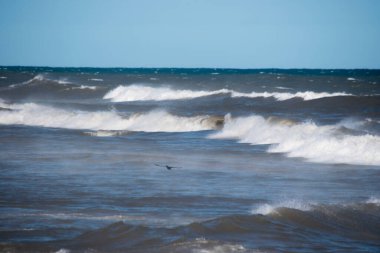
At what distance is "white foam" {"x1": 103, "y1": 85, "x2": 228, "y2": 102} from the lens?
189ft

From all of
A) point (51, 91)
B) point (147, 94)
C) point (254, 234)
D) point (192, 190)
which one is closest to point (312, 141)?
point (192, 190)

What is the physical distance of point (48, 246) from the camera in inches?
326

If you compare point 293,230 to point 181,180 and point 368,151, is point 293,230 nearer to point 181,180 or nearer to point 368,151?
point 181,180

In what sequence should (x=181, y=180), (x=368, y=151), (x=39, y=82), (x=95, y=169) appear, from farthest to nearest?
(x=39, y=82), (x=368, y=151), (x=95, y=169), (x=181, y=180)

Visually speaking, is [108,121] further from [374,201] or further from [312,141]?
[374,201]

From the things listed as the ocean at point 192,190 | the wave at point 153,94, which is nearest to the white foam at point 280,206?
the ocean at point 192,190

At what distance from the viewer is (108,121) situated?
3147 cm

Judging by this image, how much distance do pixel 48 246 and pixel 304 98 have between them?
38.7 m

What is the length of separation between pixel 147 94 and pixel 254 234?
52789 millimetres

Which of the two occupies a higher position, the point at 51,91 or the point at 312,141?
the point at 312,141

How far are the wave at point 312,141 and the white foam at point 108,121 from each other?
11.3ft

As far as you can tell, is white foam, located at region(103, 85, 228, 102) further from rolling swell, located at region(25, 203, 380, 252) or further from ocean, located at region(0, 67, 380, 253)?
rolling swell, located at region(25, 203, 380, 252)

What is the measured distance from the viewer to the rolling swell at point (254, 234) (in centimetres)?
838

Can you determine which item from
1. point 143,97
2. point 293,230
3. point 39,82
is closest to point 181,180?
point 293,230
